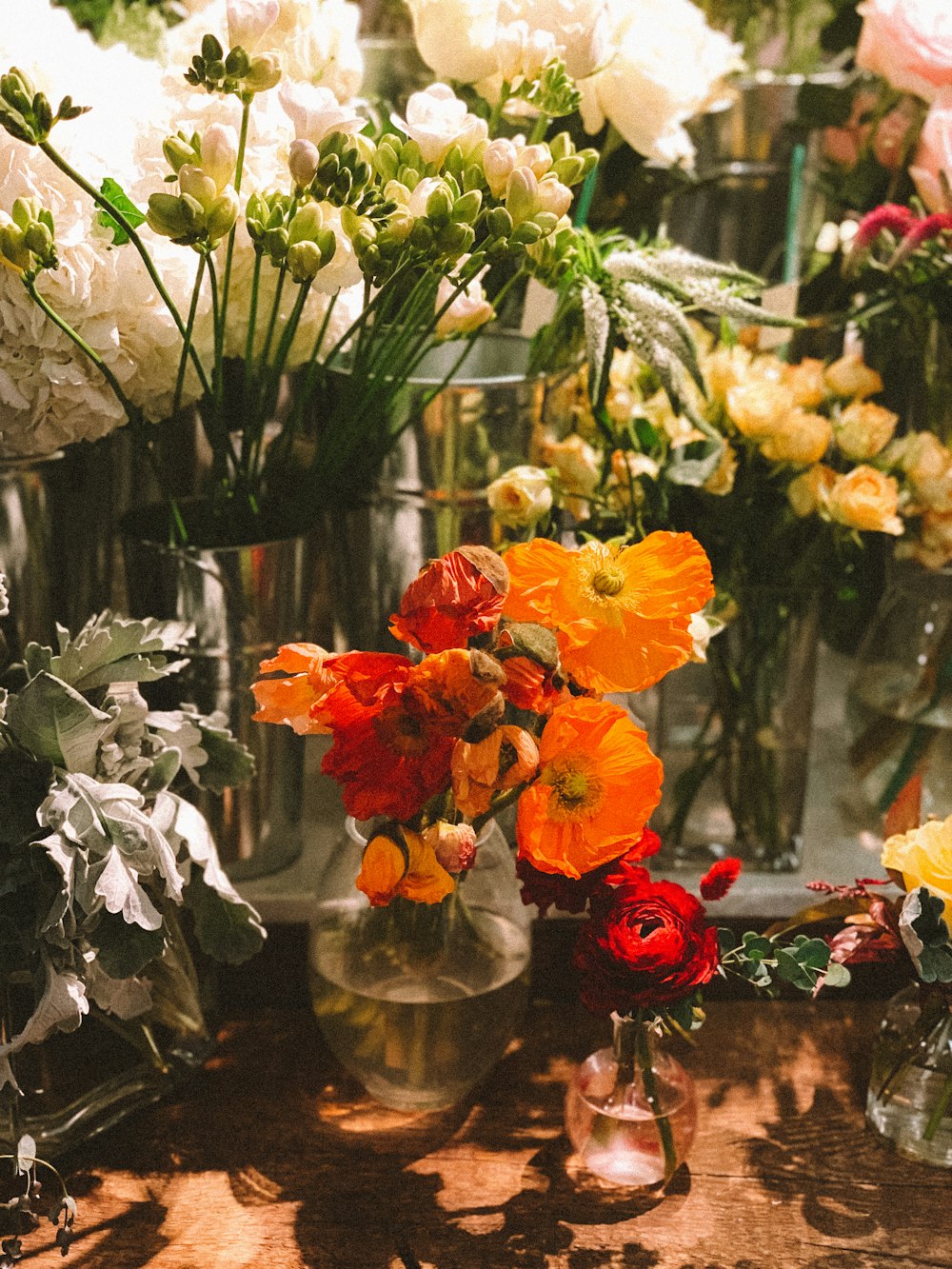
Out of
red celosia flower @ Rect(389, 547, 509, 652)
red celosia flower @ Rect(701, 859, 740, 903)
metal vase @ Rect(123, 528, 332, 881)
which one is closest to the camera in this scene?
red celosia flower @ Rect(389, 547, 509, 652)

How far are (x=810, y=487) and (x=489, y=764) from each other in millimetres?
398

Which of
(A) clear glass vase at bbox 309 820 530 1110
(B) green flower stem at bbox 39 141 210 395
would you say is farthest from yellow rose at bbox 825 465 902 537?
(B) green flower stem at bbox 39 141 210 395

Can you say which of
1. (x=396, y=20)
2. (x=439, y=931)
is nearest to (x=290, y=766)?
(x=439, y=931)

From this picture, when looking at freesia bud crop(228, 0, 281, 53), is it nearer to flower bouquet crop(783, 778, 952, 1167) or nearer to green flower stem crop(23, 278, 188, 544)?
green flower stem crop(23, 278, 188, 544)

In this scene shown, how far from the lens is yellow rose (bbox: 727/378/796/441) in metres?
0.84

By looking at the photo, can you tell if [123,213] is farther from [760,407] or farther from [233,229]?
[760,407]

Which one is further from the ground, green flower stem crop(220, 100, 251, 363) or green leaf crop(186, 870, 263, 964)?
green flower stem crop(220, 100, 251, 363)

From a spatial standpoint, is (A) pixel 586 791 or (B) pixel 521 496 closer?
(A) pixel 586 791

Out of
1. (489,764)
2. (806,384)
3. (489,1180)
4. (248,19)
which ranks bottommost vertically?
(489,1180)

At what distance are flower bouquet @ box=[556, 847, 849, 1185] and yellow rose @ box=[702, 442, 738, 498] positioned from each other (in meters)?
0.27

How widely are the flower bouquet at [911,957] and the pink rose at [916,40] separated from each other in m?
0.52

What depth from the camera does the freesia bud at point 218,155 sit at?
0.59 metres

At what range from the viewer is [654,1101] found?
75 centimetres

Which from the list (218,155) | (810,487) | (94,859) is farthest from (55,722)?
(810,487)
